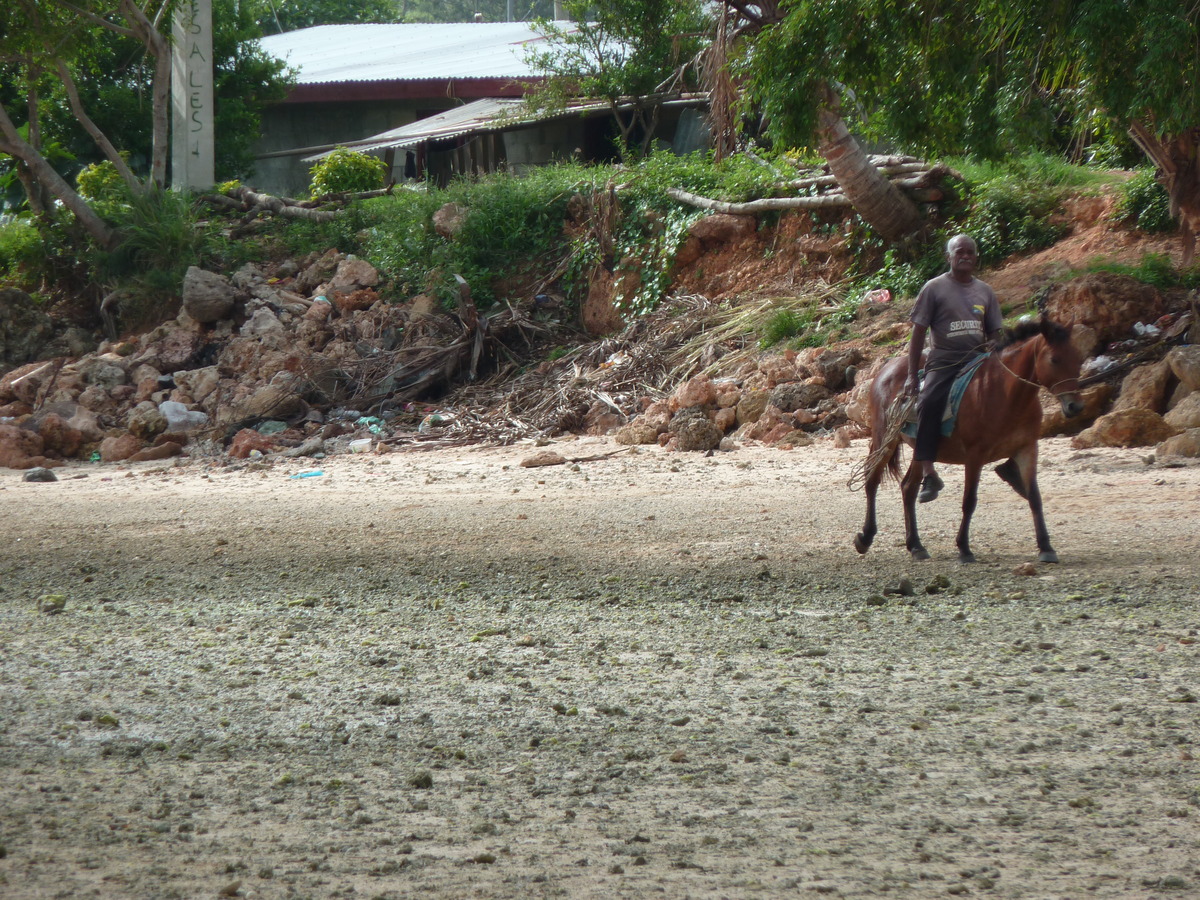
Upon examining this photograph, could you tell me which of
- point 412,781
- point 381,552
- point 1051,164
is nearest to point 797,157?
point 1051,164

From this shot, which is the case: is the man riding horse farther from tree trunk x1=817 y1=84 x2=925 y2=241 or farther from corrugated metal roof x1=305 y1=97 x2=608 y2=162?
corrugated metal roof x1=305 y1=97 x2=608 y2=162

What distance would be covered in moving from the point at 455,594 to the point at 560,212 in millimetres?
12689

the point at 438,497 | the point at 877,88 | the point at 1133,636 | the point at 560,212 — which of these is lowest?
the point at 438,497

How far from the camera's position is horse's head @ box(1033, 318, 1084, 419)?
20.4 feet

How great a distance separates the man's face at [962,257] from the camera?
668 cm

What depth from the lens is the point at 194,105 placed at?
2308cm

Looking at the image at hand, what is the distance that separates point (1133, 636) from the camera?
5.31 metres


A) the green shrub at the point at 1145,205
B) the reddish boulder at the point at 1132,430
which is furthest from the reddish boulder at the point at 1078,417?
the green shrub at the point at 1145,205

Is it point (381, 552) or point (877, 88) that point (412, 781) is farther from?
point (877, 88)

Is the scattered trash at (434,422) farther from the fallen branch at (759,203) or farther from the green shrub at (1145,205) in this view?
the green shrub at (1145,205)

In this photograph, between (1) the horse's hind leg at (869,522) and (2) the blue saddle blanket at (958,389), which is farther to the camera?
(1) the horse's hind leg at (869,522)

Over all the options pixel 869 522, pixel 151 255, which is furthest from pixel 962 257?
pixel 151 255

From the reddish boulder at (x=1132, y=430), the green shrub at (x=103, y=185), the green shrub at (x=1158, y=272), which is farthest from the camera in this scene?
the green shrub at (x=103, y=185)

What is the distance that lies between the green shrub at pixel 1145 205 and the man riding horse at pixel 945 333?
6938 millimetres
